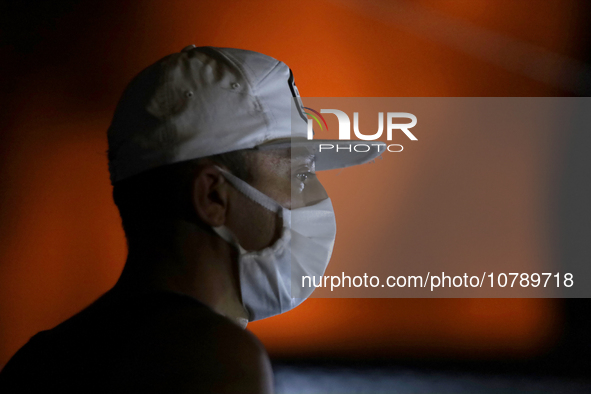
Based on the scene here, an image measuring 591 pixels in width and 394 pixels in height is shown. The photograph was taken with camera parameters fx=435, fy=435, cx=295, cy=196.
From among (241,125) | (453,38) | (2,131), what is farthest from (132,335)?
(453,38)

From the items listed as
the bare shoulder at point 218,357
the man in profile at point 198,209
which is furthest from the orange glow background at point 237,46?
the bare shoulder at point 218,357

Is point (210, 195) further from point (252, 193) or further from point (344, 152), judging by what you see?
point (344, 152)

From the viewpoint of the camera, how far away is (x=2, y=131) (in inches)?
68.2

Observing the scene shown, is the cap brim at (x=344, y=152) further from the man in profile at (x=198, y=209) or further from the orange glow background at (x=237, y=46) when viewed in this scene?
the orange glow background at (x=237, y=46)

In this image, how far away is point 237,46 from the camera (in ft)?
6.18

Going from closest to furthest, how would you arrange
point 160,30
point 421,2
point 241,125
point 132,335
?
point 132,335
point 241,125
point 160,30
point 421,2

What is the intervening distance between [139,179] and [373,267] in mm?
1302

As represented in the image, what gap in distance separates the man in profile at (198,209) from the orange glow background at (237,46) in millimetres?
977

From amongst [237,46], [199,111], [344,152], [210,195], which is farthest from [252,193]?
[237,46]

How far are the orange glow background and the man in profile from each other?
3.21 feet

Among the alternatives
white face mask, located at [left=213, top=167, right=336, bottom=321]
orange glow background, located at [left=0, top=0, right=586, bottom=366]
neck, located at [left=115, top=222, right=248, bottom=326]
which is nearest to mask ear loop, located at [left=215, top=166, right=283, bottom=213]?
white face mask, located at [left=213, top=167, right=336, bottom=321]

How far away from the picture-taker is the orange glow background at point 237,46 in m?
1.74

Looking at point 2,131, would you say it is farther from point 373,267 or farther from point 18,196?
point 373,267

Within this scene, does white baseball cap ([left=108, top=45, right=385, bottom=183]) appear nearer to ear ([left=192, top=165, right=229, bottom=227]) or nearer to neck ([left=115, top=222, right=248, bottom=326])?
ear ([left=192, top=165, right=229, bottom=227])
